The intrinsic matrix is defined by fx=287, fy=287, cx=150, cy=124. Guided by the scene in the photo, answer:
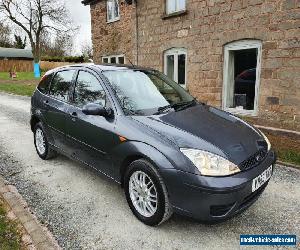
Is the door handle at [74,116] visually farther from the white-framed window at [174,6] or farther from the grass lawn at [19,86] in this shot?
the grass lawn at [19,86]

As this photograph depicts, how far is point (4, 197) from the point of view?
12.8 feet

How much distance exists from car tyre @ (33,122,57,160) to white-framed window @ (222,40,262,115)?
18.5ft

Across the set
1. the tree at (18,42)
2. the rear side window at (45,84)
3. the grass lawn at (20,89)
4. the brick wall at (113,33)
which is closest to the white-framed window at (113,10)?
the brick wall at (113,33)

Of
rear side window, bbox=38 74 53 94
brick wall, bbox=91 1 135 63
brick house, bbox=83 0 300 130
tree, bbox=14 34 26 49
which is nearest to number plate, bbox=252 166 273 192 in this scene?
rear side window, bbox=38 74 53 94

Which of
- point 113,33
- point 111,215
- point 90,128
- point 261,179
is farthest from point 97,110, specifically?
point 113,33

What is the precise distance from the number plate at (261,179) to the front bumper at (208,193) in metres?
0.06

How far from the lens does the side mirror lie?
11.4ft

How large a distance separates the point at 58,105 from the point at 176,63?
6603 millimetres

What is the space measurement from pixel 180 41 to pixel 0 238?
27.5ft

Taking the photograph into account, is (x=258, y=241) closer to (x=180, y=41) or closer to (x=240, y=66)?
(x=240, y=66)

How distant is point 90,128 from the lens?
150 inches

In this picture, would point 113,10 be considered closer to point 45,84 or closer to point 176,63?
point 176,63

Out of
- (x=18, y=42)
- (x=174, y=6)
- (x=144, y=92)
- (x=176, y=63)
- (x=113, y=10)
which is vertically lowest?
(x=144, y=92)

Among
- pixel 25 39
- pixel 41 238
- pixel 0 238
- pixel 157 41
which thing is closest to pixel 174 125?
pixel 41 238
